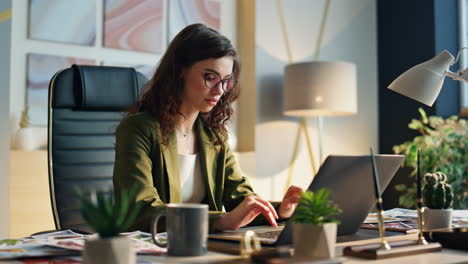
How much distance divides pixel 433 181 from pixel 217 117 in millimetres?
861

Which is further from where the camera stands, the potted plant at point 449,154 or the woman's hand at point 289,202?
the potted plant at point 449,154

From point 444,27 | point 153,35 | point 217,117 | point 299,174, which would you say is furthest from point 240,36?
point 217,117

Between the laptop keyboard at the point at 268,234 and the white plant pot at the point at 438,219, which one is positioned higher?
the white plant pot at the point at 438,219

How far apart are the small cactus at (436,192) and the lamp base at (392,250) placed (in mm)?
252

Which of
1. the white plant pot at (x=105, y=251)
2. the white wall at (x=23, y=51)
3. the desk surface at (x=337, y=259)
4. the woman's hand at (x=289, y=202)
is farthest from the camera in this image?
the white wall at (x=23, y=51)

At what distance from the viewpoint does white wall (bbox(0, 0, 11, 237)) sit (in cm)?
272

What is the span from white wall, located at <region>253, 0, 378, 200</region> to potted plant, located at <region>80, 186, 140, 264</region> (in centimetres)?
290

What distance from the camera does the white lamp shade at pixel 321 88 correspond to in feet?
11.2

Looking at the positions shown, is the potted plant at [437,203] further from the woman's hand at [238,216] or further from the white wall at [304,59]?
the white wall at [304,59]

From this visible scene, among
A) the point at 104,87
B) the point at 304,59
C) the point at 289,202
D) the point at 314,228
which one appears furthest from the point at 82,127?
the point at 304,59

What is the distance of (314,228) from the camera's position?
93 centimetres

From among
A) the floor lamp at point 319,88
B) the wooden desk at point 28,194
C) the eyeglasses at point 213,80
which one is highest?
the floor lamp at point 319,88

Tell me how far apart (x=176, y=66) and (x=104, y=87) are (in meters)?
0.37

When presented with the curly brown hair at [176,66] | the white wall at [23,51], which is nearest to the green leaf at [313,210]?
the curly brown hair at [176,66]
